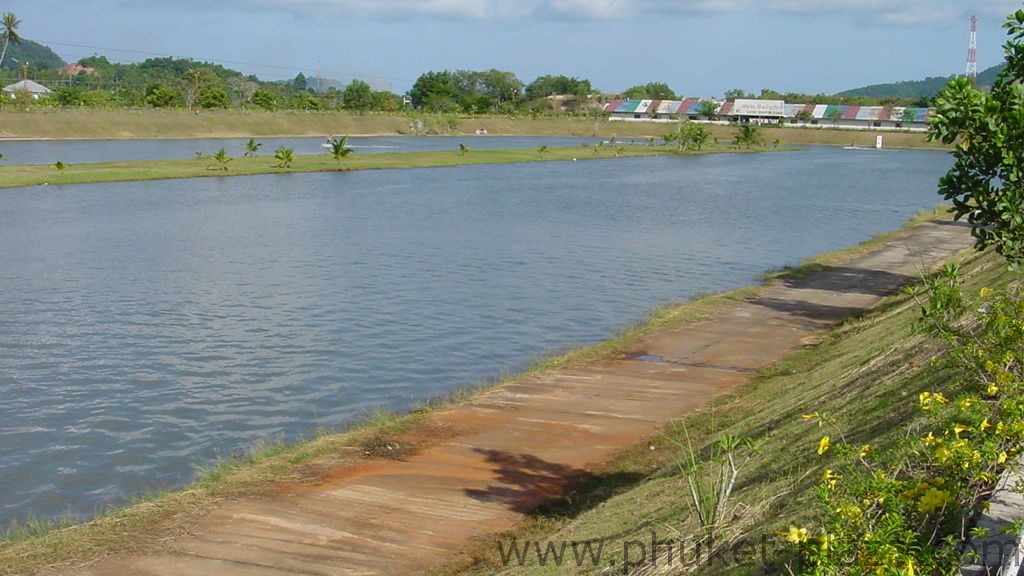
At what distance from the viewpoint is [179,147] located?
93500 millimetres

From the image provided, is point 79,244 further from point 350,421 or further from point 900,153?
point 900,153

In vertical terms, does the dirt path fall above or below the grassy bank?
below

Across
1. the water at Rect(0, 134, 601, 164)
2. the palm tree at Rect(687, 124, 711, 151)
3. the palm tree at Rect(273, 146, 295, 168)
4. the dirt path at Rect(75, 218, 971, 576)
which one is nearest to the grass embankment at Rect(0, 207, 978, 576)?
the dirt path at Rect(75, 218, 971, 576)

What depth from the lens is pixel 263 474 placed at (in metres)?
12.9

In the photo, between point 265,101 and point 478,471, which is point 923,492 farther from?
point 265,101

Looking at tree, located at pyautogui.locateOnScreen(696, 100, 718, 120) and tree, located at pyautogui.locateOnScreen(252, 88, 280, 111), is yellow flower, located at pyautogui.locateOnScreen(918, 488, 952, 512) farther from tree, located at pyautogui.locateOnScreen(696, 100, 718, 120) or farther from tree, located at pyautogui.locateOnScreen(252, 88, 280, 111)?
tree, located at pyautogui.locateOnScreen(696, 100, 718, 120)

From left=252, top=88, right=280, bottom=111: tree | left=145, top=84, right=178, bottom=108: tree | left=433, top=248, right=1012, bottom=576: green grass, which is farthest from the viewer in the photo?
left=252, top=88, right=280, bottom=111: tree

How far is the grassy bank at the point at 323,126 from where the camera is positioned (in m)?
101

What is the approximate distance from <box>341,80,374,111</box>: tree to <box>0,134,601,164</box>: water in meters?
31.5

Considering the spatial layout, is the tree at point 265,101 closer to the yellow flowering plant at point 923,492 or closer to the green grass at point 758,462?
the green grass at point 758,462

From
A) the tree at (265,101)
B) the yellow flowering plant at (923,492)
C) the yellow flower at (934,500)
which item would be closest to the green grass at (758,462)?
the yellow flowering plant at (923,492)

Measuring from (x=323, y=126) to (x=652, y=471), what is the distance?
392 feet

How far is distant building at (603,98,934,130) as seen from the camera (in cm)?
16038

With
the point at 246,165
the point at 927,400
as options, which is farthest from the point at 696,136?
the point at 927,400
